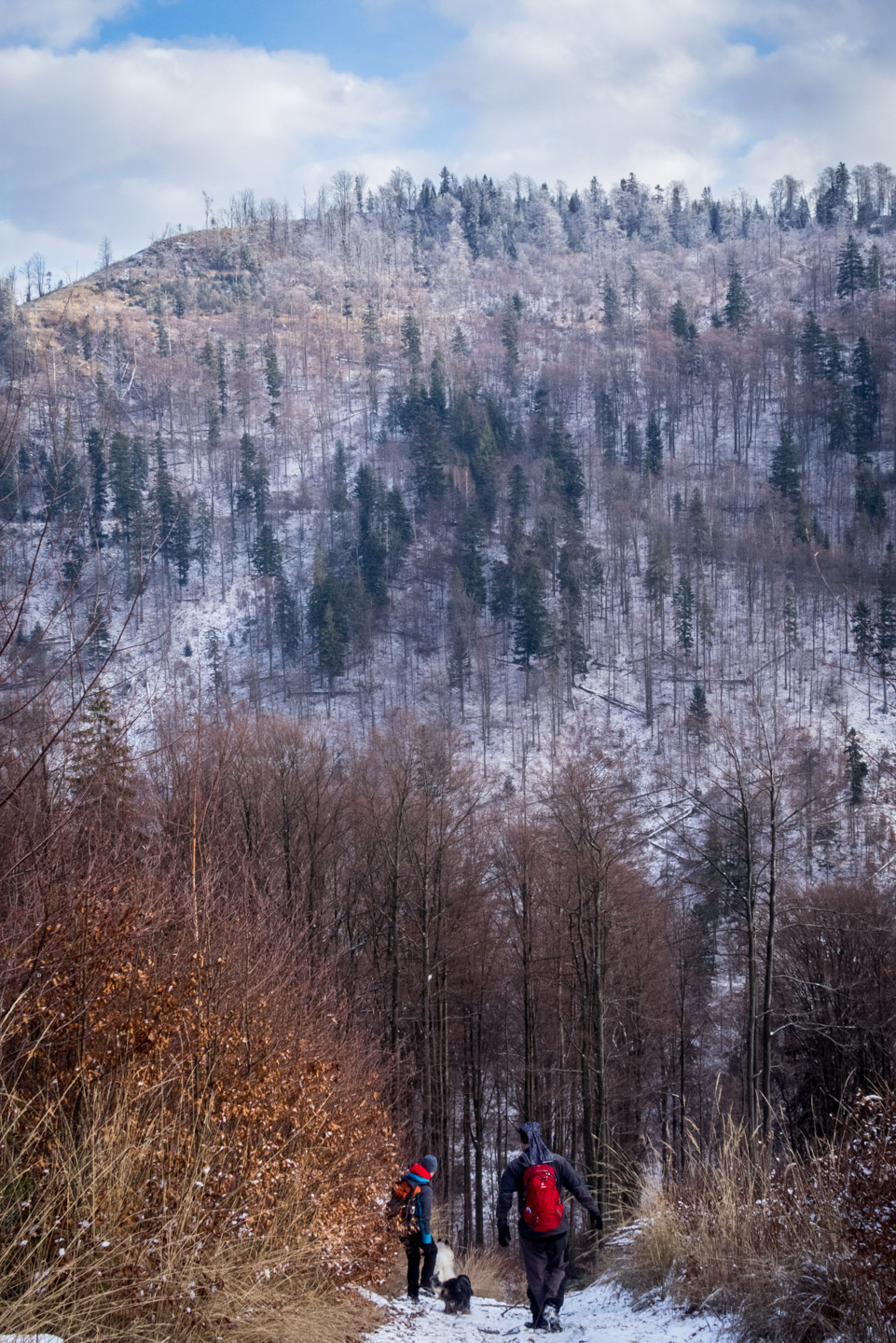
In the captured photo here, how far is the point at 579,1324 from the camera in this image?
6.98 meters

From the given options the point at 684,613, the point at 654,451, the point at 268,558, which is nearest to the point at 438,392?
the point at 654,451

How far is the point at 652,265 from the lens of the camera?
163250mm

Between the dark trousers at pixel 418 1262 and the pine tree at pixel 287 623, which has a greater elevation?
the pine tree at pixel 287 623

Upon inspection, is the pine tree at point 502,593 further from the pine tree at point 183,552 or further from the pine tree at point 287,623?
the pine tree at point 183,552

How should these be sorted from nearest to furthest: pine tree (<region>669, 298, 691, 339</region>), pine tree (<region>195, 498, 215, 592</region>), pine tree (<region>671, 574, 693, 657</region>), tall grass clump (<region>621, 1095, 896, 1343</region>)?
tall grass clump (<region>621, 1095, 896, 1343</region>) → pine tree (<region>671, 574, 693, 657</region>) → pine tree (<region>195, 498, 215, 592</region>) → pine tree (<region>669, 298, 691, 339</region>)

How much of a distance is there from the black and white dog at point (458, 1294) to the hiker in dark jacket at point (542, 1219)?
55.1 inches

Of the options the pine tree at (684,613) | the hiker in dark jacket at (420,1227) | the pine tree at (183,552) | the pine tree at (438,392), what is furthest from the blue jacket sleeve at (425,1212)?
the pine tree at (438,392)

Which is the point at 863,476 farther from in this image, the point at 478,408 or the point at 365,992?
the point at 365,992

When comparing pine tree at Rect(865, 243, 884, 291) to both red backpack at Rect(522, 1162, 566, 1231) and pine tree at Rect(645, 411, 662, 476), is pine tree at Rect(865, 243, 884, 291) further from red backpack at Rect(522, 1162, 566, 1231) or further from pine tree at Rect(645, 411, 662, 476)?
red backpack at Rect(522, 1162, 566, 1231)

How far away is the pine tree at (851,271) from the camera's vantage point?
4941 inches

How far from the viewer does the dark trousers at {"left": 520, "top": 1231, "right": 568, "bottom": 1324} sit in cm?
706

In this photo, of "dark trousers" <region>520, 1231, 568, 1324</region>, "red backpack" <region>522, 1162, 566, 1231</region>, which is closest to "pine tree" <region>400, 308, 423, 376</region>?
"red backpack" <region>522, 1162, 566, 1231</region>

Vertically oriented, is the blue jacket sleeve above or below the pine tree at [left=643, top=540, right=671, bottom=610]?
below

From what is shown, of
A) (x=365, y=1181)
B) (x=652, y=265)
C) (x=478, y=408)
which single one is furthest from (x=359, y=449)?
(x=365, y=1181)
